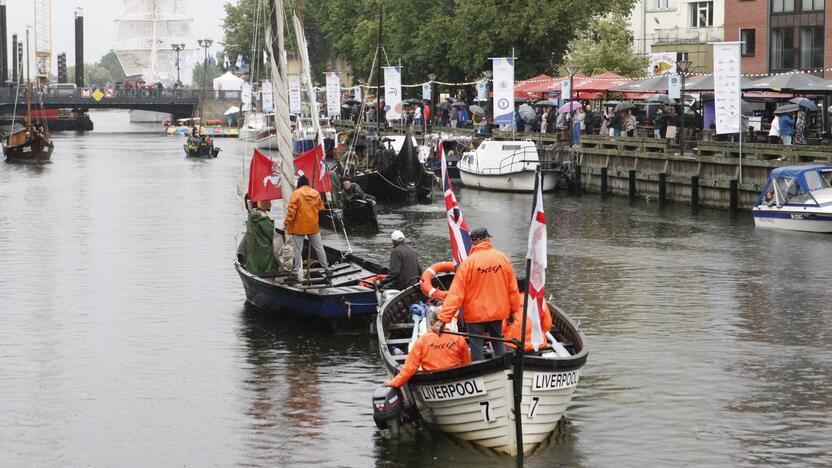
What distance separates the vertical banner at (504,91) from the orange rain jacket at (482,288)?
38931mm

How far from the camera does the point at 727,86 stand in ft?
153

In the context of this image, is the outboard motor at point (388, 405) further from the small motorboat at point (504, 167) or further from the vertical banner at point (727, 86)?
the small motorboat at point (504, 167)

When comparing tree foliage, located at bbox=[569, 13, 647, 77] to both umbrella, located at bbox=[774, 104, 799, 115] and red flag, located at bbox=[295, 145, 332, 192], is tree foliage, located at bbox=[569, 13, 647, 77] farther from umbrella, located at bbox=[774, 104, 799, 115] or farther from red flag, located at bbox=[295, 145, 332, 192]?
red flag, located at bbox=[295, 145, 332, 192]

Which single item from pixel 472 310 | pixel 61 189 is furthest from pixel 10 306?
pixel 61 189

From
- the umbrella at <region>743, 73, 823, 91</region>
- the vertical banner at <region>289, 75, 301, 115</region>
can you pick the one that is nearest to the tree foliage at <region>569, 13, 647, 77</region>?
the vertical banner at <region>289, 75, 301, 115</region>

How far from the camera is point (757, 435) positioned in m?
19.0

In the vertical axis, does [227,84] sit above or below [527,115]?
above

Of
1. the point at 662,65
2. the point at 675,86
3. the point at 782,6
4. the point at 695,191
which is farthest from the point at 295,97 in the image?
the point at 695,191

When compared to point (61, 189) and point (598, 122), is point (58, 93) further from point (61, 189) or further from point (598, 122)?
point (598, 122)

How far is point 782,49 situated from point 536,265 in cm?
6119

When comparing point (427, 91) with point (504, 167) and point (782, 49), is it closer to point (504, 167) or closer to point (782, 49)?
point (782, 49)

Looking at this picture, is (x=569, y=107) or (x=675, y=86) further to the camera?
(x=569, y=107)

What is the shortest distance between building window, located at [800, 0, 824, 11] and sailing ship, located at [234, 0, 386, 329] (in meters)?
46.6

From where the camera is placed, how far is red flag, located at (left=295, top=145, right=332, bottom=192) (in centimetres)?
3186
